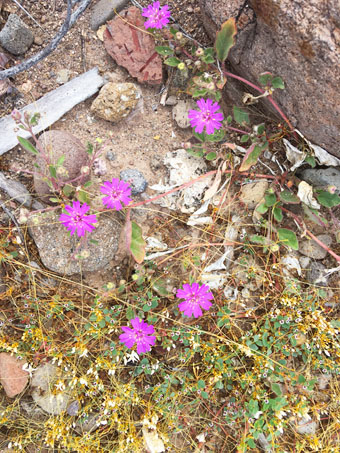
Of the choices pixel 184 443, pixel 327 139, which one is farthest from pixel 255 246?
pixel 184 443

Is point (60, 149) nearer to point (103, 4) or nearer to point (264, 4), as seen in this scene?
point (103, 4)

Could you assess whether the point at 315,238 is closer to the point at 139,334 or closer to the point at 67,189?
the point at 139,334

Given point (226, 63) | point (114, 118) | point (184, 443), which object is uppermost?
point (226, 63)

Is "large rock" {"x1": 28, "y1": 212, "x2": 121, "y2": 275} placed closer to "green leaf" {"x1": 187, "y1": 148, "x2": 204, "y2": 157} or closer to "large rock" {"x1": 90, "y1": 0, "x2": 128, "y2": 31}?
"green leaf" {"x1": 187, "y1": 148, "x2": 204, "y2": 157}

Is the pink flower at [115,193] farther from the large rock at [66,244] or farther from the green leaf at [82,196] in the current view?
the large rock at [66,244]

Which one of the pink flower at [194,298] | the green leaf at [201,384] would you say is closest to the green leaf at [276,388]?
the green leaf at [201,384]

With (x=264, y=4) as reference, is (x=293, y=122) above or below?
below
